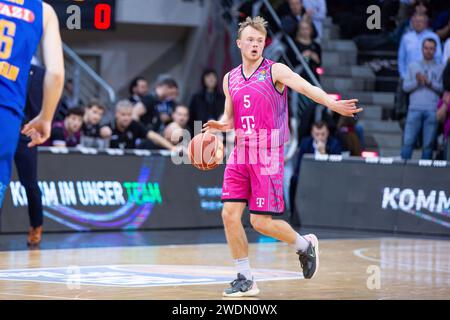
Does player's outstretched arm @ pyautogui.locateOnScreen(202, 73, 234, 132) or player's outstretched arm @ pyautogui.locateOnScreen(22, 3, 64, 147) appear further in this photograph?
player's outstretched arm @ pyautogui.locateOnScreen(202, 73, 234, 132)

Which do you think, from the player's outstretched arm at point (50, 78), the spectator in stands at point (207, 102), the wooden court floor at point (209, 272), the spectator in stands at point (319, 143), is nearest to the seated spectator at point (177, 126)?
the spectator in stands at point (207, 102)

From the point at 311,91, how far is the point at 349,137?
9.32m

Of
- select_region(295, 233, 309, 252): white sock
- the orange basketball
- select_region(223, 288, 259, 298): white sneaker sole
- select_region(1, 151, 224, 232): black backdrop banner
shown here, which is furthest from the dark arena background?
the orange basketball

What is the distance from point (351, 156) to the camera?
17.4m

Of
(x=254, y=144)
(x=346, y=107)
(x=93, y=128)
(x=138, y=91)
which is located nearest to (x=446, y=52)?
(x=138, y=91)

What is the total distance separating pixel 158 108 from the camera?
1791 centimetres

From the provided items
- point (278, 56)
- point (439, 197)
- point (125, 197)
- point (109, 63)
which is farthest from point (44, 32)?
point (109, 63)

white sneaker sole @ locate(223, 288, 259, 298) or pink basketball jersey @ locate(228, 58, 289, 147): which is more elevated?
pink basketball jersey @ locate(228, 58, 289, 147)

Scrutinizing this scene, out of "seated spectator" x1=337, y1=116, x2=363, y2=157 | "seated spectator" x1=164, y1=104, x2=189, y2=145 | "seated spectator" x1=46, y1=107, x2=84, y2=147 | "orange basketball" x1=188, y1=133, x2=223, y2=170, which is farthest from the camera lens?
"seated spectator" x1=337, y1=116, x2=363, y2=157

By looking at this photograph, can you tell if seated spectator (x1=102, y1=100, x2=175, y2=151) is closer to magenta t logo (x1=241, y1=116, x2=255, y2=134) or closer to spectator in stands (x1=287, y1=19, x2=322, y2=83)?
spectator in stands (x1=287, y1=19, x2=322, y2=83)

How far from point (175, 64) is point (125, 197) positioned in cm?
989

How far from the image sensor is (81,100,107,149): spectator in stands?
16.2 m

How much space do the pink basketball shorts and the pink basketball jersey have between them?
0.41 feet

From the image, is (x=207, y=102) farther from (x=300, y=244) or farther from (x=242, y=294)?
(x=242, y=294)
